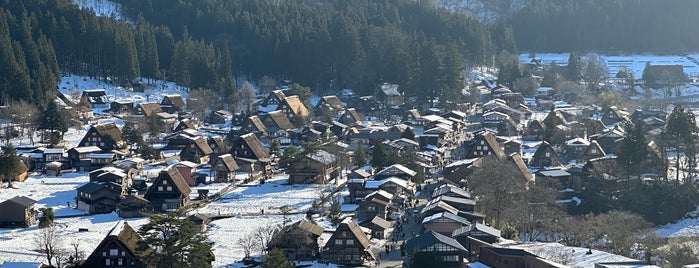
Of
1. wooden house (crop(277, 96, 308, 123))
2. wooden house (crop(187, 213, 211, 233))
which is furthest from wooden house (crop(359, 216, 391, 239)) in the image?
wooden house (crop(277, 96, 308, 123))

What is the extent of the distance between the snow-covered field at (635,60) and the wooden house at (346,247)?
58739mm

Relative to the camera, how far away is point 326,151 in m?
47.7

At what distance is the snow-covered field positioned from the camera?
295 ft

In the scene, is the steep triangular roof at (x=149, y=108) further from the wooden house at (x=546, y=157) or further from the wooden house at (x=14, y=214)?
the wooden house at (x=546, y=157)

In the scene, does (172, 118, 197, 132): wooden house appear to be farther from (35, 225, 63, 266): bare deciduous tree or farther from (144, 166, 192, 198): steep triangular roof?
(35, 225, 63, 266): bare deciduous tree

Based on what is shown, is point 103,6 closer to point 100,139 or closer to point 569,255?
point 100,139

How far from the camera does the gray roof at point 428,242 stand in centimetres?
3044

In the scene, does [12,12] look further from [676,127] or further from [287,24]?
[676,127]

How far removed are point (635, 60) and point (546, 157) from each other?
54194 millimetres

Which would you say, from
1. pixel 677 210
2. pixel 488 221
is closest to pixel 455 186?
pixel 488 221

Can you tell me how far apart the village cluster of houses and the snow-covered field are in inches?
803

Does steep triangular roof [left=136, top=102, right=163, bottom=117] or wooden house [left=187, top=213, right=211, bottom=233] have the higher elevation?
steep triangular roof [left=136, top=102, right=163, bottom=117]

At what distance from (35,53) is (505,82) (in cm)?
3334

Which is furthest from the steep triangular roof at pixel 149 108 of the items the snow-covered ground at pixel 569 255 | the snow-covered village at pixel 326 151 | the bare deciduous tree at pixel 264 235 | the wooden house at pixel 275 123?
the snow-covered ground at pixel 569 255
